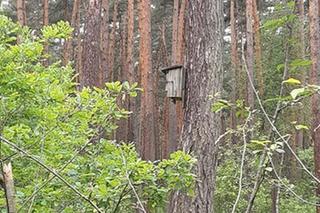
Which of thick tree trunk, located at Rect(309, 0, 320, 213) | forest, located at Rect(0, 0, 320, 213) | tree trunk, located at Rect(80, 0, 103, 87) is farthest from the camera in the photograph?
thick tree trunk, located at Rect(309, 0, 320, 213)

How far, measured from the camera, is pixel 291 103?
1669mm

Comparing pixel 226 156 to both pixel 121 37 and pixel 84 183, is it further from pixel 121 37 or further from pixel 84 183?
pixel 121 37

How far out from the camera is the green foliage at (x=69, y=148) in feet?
8.02

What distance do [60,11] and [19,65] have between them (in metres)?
21.1

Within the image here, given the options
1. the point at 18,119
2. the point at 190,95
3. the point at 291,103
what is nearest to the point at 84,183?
the point at 18,119

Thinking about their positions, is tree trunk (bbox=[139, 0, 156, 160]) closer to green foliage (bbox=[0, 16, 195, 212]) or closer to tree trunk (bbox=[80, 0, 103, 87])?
tree trunk (bbox=[80, 0, 103, 87])

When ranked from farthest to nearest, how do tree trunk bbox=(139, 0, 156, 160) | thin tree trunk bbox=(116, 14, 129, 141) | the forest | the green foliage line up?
thin tree trunk bbox=(116, 14, 129, 141)
tree trunk bbox=(139, 0, 156, 160)
the green foliage
the forest

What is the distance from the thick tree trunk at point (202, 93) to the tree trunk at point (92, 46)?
330 centimetres

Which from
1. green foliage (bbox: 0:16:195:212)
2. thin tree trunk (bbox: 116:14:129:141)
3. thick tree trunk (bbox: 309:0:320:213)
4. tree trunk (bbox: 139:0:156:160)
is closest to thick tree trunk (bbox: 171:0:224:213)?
green foliage (bbox: 0:16:195:212)

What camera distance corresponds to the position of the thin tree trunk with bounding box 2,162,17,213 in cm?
191

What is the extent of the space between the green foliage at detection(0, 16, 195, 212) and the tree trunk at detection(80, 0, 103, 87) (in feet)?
18.0

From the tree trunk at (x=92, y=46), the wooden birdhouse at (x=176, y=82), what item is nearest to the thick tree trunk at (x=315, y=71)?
the tree trunk at (x=92, y=46)

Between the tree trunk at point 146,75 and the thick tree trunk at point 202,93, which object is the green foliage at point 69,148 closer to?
the thick tree trunk at point 202,93

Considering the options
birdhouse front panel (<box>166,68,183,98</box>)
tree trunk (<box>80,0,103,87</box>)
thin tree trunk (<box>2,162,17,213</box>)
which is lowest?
thin tree trunk (<box>2,162,17,213</box>)
